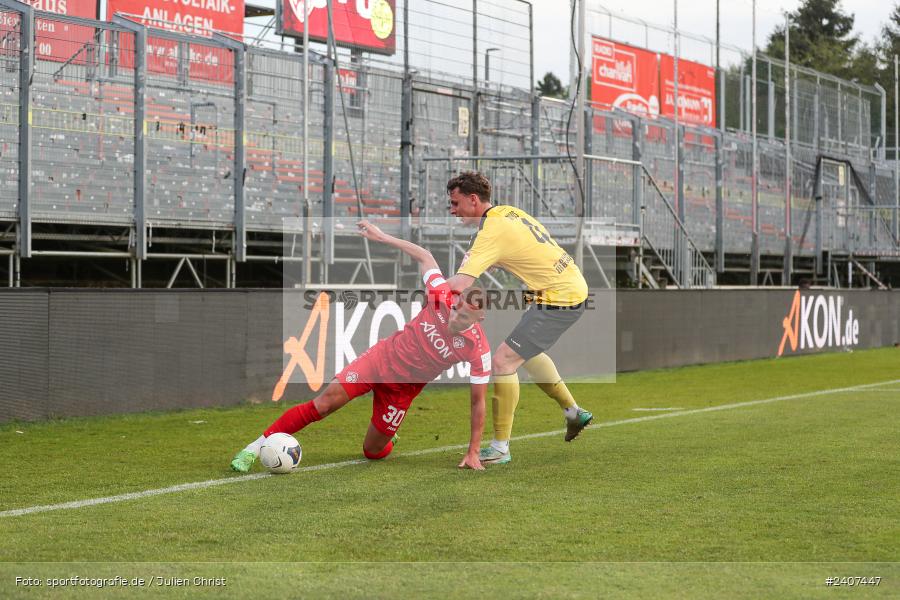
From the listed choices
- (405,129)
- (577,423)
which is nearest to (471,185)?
(577,423)

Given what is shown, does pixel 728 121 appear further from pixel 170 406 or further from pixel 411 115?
pixel 170 406

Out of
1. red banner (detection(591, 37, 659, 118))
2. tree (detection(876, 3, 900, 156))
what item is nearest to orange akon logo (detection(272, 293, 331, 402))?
red banner (detection(591, 37, 659, 118))

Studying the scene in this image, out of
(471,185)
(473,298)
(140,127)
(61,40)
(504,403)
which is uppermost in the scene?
(61,40)

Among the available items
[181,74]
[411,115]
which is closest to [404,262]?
[411,115]

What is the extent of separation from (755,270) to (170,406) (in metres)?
18.6

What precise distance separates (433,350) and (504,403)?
2.11ft

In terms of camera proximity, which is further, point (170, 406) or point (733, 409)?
point (733, 409)

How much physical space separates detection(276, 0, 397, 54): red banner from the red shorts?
11.9 metres

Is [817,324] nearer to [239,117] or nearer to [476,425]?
[239,117]

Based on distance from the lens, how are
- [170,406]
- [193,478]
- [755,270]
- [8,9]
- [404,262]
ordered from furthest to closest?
[755,270], [404,262], [8,9], [170,406], [193,478]

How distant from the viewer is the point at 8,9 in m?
15.2

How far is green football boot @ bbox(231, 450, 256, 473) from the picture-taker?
27.2 ft

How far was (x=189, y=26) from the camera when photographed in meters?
18.5

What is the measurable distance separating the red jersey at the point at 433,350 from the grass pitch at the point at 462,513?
65cm
